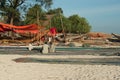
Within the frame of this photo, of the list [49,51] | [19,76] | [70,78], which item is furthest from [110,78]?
[49,51]

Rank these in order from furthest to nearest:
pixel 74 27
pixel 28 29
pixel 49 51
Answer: pixel 74 27 < pixel 28 29 < pixel 49 51

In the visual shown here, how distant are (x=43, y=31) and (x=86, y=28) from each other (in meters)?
31.1

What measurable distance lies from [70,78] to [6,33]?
2974 cm

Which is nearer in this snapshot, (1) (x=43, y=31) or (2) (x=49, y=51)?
(2) (x=49, y=51)

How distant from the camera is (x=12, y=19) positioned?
5241 cm

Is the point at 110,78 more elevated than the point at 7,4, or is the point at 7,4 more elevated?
the point at 7,4

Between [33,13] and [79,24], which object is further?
[79,24]

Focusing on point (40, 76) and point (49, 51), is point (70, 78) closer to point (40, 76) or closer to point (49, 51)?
point (40, 76)

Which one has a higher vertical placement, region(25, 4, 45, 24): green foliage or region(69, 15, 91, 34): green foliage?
region(25, 4, 45, 24): green foliage

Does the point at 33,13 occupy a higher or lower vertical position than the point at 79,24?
higher

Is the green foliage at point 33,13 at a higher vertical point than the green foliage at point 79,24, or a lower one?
higher

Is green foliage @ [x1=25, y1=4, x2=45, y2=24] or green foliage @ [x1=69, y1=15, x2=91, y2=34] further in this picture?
green foliage @ [x1=69, y1=15, x2=91, y2=34]

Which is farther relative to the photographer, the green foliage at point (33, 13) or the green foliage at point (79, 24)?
the green foliage at point (79, 24)

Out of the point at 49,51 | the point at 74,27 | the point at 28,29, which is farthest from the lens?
the point at 74,27
